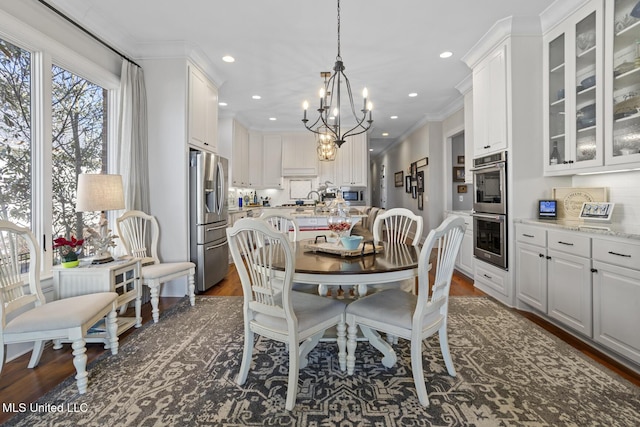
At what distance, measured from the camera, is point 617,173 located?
2609mm

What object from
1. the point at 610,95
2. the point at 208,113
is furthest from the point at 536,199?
the point at 208,113

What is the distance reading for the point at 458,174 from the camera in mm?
5984

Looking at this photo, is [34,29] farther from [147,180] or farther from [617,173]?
[617,173]

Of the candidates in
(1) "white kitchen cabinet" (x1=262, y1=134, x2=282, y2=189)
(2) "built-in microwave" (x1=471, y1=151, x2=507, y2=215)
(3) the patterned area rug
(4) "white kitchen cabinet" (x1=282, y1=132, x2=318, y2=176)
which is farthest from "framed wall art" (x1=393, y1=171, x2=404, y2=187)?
(3) the patterned area rug

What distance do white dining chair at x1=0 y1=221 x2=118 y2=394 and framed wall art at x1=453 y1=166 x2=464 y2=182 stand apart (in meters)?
5.80

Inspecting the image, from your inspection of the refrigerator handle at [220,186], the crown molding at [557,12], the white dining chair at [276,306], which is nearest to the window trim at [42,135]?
the refrigerator handle at [220,186]

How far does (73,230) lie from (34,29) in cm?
165

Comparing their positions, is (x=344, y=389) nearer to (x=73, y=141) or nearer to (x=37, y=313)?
(x=37, y=313)

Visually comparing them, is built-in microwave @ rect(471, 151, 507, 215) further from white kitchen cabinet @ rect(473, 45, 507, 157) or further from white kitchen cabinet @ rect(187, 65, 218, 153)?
white kitchen cabinet @ rect(187, 65, 218, 153)

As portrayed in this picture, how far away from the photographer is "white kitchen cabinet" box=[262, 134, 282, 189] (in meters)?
7.26

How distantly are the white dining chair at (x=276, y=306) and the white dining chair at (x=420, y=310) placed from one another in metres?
0.16

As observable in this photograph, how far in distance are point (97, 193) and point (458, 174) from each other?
575 centimetres

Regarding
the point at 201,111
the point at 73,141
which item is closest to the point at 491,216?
the point at 201,111

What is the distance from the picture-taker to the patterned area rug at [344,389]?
155 cm
